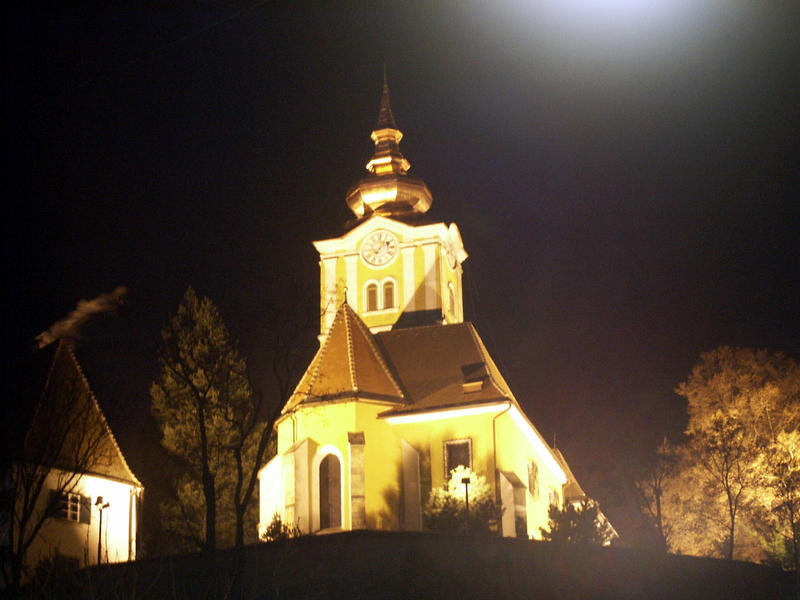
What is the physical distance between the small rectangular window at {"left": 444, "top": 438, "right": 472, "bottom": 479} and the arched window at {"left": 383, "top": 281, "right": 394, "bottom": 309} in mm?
13949

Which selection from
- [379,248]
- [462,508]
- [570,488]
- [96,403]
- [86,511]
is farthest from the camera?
[570,488]

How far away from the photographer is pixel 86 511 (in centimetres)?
3866

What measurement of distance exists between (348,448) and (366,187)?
20269 millimetres

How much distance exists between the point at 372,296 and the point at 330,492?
15.3 meters

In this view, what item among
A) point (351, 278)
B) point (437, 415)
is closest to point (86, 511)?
point (437, 415)

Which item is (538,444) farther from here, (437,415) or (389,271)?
(389,271)

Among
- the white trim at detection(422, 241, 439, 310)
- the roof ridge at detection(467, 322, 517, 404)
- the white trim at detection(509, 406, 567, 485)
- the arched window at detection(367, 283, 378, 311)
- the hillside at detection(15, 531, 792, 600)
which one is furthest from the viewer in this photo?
the arched window at detection(367, 283, 378, 311)

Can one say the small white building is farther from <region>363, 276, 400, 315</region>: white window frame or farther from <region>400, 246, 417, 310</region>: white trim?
<region>400, 246, 417, 310</region>: white trim

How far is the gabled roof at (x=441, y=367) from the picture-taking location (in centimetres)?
4059

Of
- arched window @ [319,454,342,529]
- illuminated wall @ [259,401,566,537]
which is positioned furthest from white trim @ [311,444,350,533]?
arched window @ [319,454,342,529]

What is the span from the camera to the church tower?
5275 cm

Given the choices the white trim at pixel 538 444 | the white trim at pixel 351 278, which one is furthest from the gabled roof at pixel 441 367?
the white trim at pixel 351 278

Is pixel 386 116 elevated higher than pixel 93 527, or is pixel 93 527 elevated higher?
pixel 386 116

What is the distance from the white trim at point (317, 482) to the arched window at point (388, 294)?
46.9 ft
